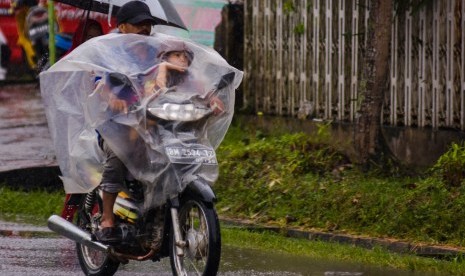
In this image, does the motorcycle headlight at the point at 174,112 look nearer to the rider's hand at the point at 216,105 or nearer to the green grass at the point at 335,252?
the rider's hand at the point at 216,105

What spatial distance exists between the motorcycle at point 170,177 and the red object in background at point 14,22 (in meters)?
5.73

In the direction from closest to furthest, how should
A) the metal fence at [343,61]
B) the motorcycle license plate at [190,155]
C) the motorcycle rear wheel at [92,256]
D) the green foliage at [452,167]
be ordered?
the motorcycle license plate at [190,155] → the motorcycle rear wheel at [92,256] → the green foliage at [452,167] → the metal fence at [343,61]

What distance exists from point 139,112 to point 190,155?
420 mm

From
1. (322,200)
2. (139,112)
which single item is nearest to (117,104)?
(139,112)

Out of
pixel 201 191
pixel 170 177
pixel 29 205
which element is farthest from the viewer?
pixel 29 205

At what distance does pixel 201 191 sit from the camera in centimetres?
715

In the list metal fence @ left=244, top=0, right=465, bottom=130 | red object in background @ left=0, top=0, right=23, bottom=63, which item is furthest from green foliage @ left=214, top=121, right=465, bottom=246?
red object in background @ left=0, top=0, right=23, bottom=63

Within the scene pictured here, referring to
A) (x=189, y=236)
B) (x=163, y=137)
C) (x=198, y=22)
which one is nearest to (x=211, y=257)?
(x=189, y=236)

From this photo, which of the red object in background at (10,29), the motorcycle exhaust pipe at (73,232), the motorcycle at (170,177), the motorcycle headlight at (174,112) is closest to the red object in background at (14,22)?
the red object in background at (10,29)

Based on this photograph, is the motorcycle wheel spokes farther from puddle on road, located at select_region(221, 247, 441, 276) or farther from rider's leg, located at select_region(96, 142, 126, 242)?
puddle on road, located at select_region(221, 247, 441, 276)

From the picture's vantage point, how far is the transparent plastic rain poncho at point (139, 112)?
7281 mm

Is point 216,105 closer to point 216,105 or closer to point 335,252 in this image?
point 216,105

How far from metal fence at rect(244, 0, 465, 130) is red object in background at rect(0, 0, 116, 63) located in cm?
236

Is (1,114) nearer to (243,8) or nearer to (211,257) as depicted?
(243,8)
